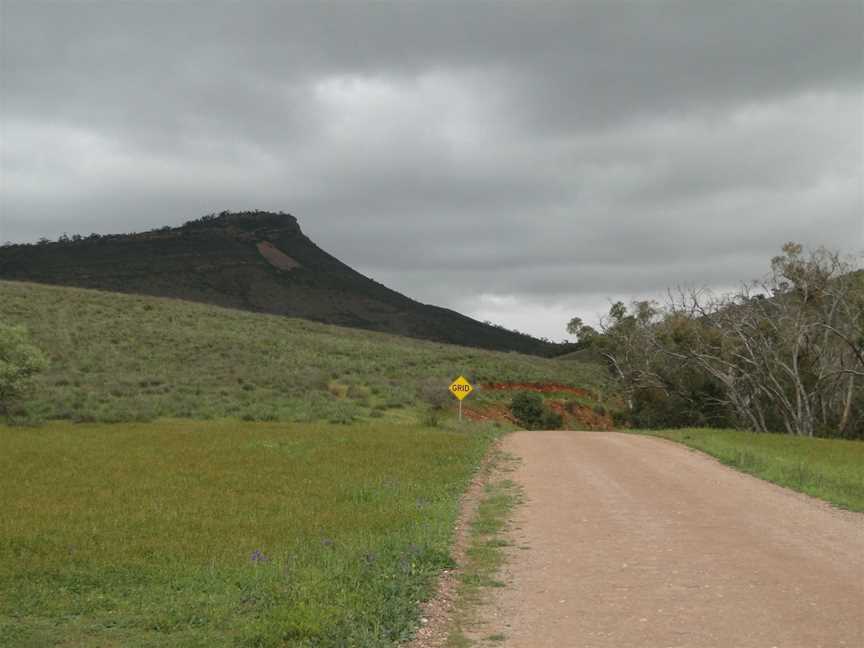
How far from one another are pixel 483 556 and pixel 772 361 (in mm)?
38329

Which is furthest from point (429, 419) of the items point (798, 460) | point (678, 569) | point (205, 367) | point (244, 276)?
point (244, 276)

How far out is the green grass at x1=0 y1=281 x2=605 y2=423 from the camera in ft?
102

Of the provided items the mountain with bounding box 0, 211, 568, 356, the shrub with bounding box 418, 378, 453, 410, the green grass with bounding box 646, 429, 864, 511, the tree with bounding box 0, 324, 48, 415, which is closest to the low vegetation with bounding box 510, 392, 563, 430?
the shrub with bounding box 418, 378, 453, 410

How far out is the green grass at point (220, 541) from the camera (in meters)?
7.26

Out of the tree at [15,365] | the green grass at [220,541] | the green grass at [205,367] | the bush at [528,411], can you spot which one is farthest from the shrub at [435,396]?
the tree at [15,365]

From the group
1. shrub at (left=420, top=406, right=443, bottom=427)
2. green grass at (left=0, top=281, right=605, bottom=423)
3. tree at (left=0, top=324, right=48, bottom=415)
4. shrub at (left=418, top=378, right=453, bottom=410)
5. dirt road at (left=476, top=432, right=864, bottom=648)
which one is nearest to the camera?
dirt road at (left=476, top=432, right=864, bottom=648)

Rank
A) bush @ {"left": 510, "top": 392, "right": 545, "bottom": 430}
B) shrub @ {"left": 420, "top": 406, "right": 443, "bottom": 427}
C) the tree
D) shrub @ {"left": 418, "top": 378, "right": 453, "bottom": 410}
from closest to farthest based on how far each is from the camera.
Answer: the tree
shrub @ {"left": 420, "top": 406, "right": 443, "bottom": 427}
shrub @ {"left": 418, "top": 378, "right": 453, "bottom": 410}
bush @ {"left": 510, "top": 392, "right": 545, "bottom": 430}

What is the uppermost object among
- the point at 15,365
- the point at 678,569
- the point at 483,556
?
the point at 15,365

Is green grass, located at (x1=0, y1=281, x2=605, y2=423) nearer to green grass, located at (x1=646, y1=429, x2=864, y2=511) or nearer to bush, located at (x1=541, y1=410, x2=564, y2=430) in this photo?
bush, located at (x1=541, y1=410, x2=564, y2=430)

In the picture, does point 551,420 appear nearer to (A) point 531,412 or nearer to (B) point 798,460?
(A) point 531,412

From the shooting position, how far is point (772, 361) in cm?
4388

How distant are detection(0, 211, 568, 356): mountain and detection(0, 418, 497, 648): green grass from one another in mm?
89069

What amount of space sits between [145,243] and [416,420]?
109m

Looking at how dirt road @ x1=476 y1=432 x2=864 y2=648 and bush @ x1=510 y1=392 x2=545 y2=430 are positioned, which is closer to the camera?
dirt road @ x1=476 y1=432 x2=864 y2=648
